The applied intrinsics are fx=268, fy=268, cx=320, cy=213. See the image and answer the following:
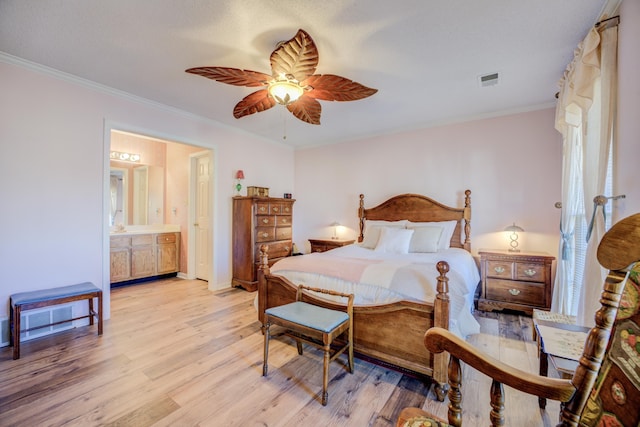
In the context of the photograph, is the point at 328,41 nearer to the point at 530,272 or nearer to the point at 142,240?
the point at 530,272

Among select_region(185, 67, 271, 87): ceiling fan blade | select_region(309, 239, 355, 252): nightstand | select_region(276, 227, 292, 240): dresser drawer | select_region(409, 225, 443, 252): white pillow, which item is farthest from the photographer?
select_region(276, 227, 292, 240): dresser drawer

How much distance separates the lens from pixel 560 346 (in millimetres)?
1455

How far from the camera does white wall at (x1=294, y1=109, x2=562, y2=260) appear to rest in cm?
334

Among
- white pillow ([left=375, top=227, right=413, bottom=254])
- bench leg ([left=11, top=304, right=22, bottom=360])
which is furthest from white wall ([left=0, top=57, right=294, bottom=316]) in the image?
white pillow ([left=375, top=227, right=413, bottom=254])

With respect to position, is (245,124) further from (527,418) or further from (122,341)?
(527,418)

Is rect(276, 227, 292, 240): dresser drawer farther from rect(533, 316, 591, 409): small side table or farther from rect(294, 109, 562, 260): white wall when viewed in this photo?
rect(533, 316, 591, 409): small side table

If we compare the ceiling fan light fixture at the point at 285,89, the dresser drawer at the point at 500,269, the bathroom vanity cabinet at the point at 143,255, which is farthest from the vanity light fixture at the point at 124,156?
the dresser drawer at the point at 500,269

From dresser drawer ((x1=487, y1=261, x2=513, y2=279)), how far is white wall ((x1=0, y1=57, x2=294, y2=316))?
450 centimetres

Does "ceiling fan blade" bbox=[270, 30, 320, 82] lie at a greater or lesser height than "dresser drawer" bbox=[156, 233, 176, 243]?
greater

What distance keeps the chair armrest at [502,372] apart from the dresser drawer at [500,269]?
9.09 feet

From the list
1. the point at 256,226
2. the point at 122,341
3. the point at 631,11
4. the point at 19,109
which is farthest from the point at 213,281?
the point at 631,11

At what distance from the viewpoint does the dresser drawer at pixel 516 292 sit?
9.99ft

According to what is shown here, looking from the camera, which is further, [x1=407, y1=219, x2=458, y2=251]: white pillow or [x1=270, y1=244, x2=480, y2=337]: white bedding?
[x1=407, y1=219, x2=458, y2=251]: white pillow

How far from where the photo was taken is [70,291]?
8.30 feet
